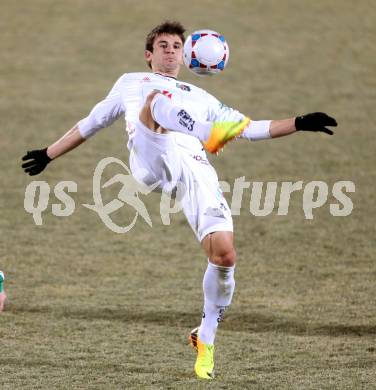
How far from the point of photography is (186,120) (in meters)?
6.26

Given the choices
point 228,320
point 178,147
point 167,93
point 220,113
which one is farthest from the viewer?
point 228,320

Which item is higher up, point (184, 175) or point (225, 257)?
point (184, 175)

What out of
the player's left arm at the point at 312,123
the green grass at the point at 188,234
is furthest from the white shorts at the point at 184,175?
the green grass at the point at 188,234

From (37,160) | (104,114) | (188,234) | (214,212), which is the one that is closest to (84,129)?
(104,114)

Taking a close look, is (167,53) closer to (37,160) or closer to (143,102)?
(143,102)

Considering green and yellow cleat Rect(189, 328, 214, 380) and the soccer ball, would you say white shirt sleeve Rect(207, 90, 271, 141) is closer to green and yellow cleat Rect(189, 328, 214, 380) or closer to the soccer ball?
the soccer ball

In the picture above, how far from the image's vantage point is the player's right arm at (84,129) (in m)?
6.93

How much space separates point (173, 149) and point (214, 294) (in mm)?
1022

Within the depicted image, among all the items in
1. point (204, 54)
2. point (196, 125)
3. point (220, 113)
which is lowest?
point (196, 125)

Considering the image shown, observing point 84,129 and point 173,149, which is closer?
point 173,149

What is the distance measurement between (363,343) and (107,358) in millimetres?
2037

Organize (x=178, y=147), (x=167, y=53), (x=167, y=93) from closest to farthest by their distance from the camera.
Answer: (x=167, y=93) < (x=178, y=147) < (x=167, y=53)

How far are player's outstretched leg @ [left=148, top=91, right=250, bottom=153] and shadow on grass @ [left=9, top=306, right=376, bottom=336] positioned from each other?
2.60m

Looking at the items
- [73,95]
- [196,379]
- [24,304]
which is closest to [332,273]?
[24,304]
